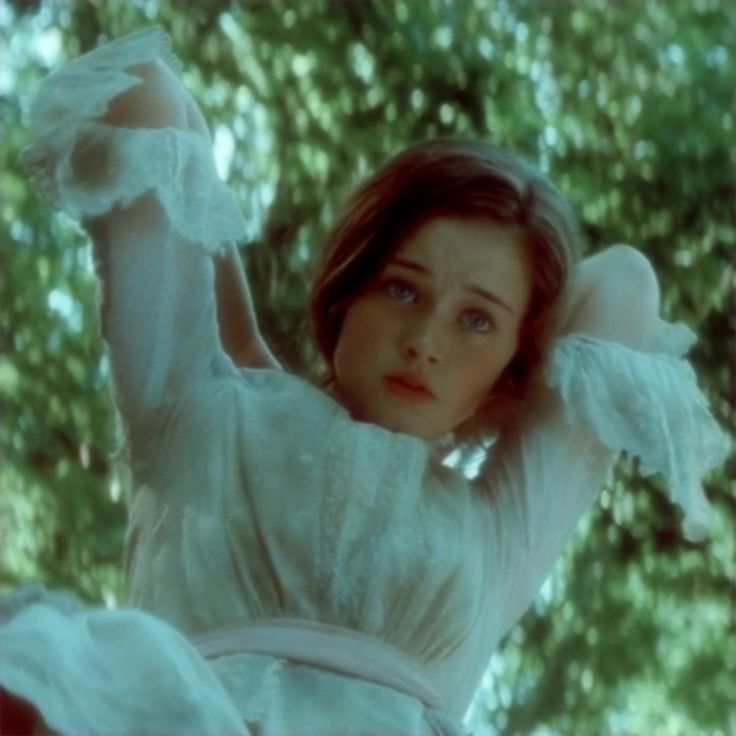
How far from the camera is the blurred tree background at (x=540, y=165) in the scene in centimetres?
291

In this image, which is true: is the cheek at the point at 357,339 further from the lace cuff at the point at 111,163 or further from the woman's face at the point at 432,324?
the lace cuff at the point at 111,163

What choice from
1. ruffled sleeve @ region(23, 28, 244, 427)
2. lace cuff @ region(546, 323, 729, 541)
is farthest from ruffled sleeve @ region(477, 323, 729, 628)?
ruffled sleeve @ region(23, 28, 244, 427)

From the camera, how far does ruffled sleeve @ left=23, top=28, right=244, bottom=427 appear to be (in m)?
1.62

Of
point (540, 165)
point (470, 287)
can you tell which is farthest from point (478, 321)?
point (540, 165)

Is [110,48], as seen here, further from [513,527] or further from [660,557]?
[660,557]

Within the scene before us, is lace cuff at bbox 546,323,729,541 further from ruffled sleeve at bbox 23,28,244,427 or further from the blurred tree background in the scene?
the blurred tree background

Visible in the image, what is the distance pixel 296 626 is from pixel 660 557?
1.61 meters

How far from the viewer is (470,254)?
5.47 feet

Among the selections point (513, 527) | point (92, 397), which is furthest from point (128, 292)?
point (92, 397)

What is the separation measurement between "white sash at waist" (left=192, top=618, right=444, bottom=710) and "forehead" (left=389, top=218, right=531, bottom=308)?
24 cm

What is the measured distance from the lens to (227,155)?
296 cm

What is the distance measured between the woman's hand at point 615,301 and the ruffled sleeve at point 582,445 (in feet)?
0.07

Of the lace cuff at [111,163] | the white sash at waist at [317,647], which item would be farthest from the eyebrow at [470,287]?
the white sash at waist at [317,647]

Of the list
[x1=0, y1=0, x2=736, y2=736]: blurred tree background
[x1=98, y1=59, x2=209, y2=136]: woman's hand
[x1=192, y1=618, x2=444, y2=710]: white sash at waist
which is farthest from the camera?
[x1=0, y1=0, x2=736, y2=736]: blurred tree background
